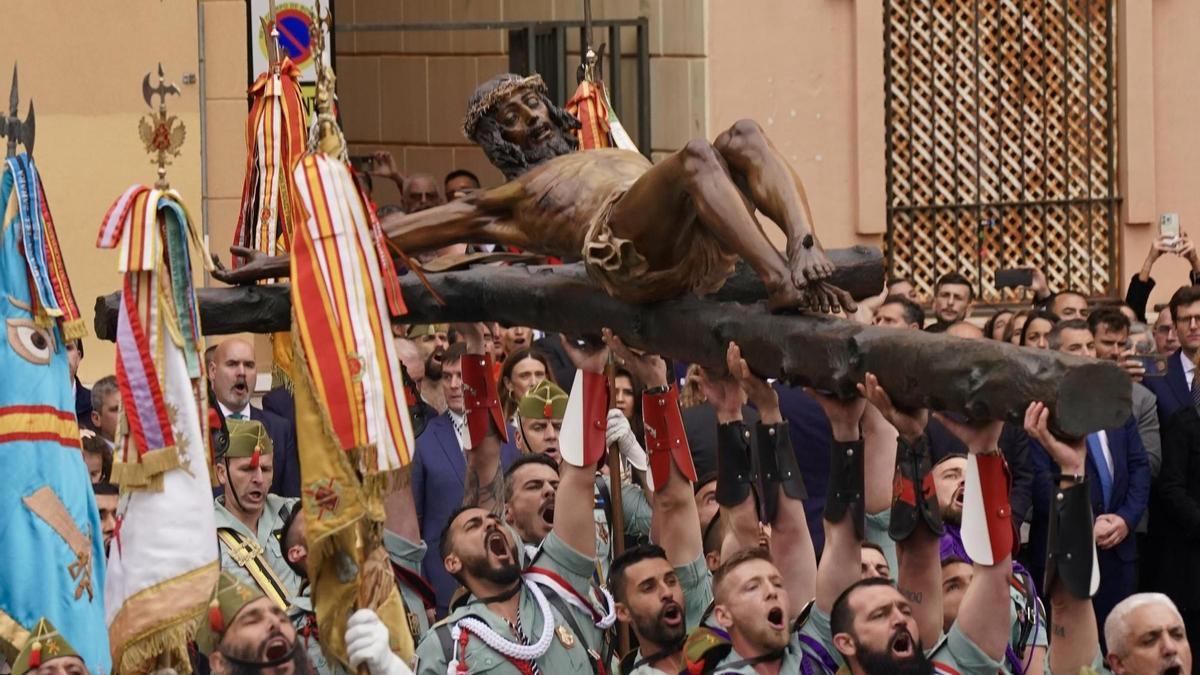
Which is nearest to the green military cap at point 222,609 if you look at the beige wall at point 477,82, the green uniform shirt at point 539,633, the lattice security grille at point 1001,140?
the green uniform shirt at point 539,633

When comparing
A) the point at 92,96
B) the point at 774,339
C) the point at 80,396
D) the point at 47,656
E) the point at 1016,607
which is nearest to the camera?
the point at 774,339

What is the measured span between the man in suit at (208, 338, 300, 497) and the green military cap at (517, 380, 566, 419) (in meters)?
1.06

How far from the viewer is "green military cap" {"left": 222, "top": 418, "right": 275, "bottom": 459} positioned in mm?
8094

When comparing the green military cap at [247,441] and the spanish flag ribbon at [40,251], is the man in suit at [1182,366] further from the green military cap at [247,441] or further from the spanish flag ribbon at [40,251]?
the spanish flag ribbon at [40,251]

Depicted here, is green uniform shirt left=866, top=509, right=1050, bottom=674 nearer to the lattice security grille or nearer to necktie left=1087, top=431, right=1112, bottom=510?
necktie left=1087, top=431, right=1112, bottom=510

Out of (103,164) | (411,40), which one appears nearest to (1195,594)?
(103,164)

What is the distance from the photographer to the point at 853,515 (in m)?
6.50

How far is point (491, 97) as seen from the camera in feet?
23.8

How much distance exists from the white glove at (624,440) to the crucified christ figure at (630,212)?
976 millimetres

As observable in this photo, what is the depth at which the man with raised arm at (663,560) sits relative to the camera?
710cm

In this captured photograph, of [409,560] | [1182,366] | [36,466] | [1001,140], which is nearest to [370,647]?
[36,466]

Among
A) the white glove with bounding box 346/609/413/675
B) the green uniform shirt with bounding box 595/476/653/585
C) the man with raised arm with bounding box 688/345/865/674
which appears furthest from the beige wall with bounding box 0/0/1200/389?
the white glove with bounding box 346/609/413/675

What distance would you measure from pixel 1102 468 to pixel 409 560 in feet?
9.81

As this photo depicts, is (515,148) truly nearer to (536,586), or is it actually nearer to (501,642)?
(536,586)
